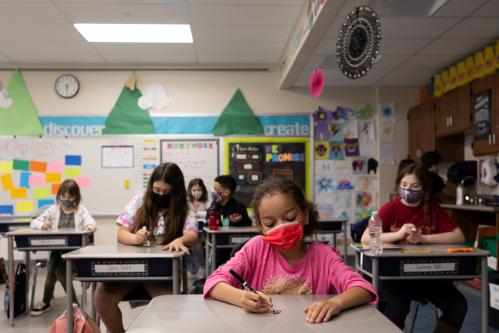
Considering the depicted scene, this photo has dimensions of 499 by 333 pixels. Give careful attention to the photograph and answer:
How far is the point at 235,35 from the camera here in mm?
5094

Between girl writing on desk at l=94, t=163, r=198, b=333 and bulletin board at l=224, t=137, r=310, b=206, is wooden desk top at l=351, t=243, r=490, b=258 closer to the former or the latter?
girl writing on desk at l=94, t=163, r=198, b=333

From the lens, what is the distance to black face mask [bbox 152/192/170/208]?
2.77 metres

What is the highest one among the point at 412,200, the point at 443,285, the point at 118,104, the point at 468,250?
the point at 118,104

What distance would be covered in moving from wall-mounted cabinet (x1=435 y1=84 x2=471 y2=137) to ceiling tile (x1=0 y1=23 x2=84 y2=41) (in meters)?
4.14

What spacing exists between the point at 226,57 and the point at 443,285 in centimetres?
430

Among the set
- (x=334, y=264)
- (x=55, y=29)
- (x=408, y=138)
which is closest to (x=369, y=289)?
(x=334, y=264)

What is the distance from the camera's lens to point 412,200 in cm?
260

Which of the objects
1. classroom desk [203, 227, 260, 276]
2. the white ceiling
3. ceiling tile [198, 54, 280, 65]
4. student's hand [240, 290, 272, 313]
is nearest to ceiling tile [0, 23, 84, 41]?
the white ceiling

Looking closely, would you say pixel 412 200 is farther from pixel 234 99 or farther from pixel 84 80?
pixel 84 80

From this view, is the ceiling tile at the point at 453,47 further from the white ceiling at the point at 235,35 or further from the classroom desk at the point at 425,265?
the classroom desk at the point at 425,265

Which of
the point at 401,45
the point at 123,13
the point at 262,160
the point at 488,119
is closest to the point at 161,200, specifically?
the point at 123,13

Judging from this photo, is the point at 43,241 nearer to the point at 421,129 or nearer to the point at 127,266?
the point at 127,266

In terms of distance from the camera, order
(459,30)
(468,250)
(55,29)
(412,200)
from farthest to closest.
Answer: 1. (55,29)
2. (459,30)
3. (412,200)
4. (468,250)

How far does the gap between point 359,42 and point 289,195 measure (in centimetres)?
177
